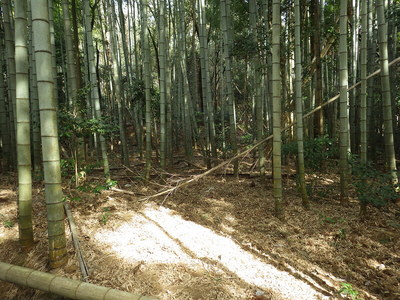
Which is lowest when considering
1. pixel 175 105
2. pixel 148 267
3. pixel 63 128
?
pixel 148 267

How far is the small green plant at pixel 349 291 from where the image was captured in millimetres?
2037

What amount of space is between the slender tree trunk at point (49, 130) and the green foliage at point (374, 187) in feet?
11.0

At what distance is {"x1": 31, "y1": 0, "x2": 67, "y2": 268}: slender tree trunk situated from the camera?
1.90m

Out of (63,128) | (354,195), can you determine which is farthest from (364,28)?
(63,128)

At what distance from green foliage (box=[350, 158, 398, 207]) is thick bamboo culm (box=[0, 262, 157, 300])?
2877mm

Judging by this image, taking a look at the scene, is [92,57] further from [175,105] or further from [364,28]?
[175,105]

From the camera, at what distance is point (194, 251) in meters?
2.70

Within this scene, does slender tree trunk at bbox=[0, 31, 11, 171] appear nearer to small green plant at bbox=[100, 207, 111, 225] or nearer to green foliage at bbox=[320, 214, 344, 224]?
A: small green plant at bbox=[100, 207, 111, 225]

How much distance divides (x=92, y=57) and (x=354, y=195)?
4668 mm

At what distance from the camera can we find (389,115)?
369cm

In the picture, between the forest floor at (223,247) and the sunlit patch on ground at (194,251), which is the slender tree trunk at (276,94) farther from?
the sunlit patch on ground at (194,251)

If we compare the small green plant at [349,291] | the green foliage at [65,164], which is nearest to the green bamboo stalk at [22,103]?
the green foliage at [65,164]

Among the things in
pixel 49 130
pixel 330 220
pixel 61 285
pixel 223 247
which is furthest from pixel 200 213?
pixel 49 130

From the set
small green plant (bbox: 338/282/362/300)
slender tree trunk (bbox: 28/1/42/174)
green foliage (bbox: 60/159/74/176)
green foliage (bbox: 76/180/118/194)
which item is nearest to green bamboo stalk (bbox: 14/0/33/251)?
green foliage (bbox: 76/180/118/194)
